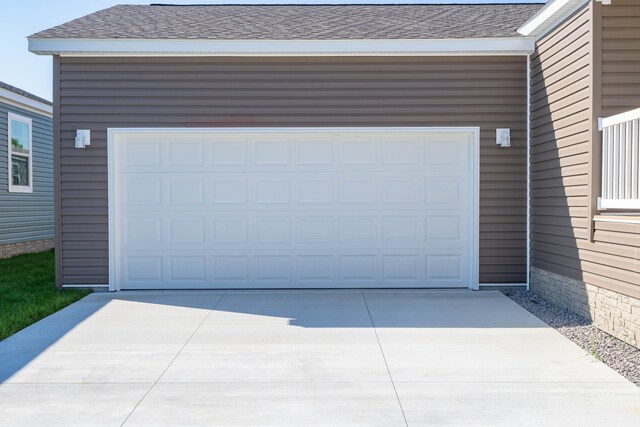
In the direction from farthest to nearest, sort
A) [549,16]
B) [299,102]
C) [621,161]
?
1. [299,102]
2. [549,16]
3. [621,161]

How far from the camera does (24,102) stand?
13141 millimetres

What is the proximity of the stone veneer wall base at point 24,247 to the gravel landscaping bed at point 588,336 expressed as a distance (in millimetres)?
10194

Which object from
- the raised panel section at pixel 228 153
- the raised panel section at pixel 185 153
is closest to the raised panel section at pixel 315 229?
the raised panel section at pixel 228 153

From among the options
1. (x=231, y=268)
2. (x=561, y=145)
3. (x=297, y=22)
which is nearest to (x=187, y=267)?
(x=231, y=268)

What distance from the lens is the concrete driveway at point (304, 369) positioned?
3.92 metres

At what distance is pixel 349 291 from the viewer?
8.39 metres

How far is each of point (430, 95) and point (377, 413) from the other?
5439mm

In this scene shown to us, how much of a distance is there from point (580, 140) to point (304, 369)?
13.3 feet

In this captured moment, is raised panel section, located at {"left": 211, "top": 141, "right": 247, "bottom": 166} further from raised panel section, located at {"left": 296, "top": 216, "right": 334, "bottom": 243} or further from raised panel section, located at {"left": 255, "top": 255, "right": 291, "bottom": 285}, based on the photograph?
raised panel section, located at {"left": 255, "top": 255, "right": 291, "bottom": 285}

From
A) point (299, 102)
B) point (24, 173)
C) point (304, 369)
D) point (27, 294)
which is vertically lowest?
point (304, 369)

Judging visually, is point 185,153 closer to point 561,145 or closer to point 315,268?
point 315,268

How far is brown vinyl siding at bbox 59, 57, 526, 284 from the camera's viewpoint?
8320 millimetres

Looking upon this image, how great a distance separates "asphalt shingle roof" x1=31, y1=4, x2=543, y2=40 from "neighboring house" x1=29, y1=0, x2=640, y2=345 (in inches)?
2.6

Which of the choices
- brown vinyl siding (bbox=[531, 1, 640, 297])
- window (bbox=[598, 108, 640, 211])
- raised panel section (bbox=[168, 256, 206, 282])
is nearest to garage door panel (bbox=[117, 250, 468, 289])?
raised panel section (bbox=[168, 256, 206, 282])
